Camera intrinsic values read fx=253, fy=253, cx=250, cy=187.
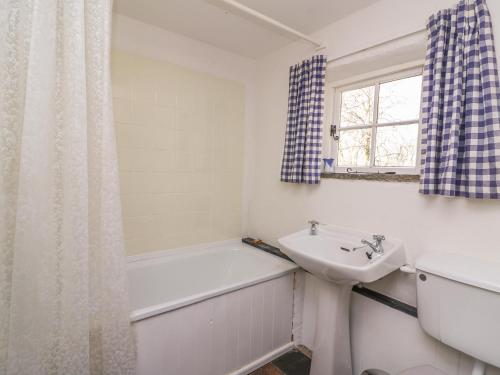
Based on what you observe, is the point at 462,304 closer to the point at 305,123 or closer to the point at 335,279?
the point at 335,279

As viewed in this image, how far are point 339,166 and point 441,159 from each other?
26.9 inches

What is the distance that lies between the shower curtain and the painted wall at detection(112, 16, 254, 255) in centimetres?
83

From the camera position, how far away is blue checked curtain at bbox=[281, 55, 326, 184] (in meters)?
1.71

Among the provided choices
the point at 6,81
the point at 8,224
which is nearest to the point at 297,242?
the point at 8,224

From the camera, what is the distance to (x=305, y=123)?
5.84 ft

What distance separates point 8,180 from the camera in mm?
859

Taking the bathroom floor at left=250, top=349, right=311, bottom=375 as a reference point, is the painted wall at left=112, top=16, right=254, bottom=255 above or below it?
above

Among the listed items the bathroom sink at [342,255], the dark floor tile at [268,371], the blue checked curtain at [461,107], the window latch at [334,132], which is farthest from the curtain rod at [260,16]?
the dark floor tile at [268,371]

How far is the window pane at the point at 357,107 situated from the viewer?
5.42ft

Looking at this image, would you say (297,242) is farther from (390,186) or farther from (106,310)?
(106,310)

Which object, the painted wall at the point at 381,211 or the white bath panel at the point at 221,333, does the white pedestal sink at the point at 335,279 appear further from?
the white bath panel at the point at 221,333

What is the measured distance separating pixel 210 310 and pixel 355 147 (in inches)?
54.2

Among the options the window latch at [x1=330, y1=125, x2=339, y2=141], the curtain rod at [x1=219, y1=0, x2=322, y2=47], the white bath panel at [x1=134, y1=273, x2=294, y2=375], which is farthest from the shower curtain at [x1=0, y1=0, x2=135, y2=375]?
the window latch at [x1=330, y1=125, x2=339, y2=141]

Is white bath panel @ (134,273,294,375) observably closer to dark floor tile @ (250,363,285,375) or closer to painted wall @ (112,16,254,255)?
dark floor tile @ (250,363,285,375)
